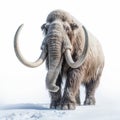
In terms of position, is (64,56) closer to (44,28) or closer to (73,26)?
(73,26)

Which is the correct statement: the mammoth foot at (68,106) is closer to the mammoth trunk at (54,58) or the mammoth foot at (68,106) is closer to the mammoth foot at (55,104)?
the mammoth foot at (55,104)

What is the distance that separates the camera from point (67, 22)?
13648 mm

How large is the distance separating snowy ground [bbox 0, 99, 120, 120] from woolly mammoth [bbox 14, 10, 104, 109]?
386 mm

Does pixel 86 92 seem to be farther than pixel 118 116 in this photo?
Yes

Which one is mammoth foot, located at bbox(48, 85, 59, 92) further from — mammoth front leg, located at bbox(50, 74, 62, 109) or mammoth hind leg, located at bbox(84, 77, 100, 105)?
mammoth hind leg, located at bbox(84, 77, 100, 105)

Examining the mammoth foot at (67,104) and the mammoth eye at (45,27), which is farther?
the mammoth eye at (45,27)

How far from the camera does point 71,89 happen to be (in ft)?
43.7

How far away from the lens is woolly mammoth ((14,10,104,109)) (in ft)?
42.8

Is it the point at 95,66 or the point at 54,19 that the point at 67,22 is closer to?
the point at 54,19

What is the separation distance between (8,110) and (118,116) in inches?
78.7

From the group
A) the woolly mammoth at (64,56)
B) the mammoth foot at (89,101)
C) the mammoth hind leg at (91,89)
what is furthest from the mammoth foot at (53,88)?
the mammoth hind leg at (91,89)

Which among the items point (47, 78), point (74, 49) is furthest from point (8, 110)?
point (74, 49)

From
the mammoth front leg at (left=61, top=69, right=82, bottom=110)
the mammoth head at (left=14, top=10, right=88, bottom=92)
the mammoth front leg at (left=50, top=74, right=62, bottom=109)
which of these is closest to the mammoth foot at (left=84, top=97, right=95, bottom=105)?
the mammoth front leg at (left=61, top=69, right=82, bottom=110)

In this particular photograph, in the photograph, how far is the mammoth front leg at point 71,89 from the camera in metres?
13.1
